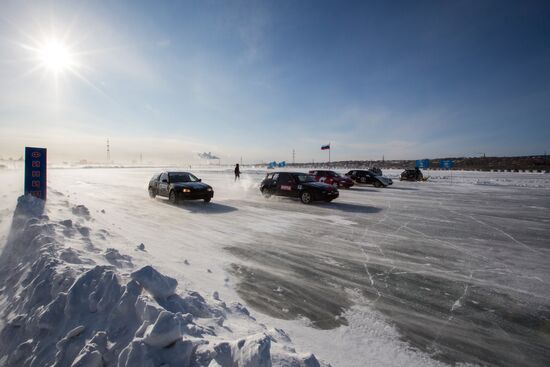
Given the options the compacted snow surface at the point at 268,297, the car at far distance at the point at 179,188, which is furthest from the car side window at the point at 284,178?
the compacted snow surface at the point at 268,297

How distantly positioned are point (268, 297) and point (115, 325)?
191 cm

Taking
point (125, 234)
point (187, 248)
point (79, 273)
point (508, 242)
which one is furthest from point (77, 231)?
point (508, 242)

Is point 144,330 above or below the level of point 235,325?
above

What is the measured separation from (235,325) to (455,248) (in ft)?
18.3

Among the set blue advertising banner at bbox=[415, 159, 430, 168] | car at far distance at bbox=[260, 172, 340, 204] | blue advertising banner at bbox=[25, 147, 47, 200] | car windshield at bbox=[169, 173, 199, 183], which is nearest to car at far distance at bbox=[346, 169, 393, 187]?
car at far distance at bbox=[260, 172, 340, 204]

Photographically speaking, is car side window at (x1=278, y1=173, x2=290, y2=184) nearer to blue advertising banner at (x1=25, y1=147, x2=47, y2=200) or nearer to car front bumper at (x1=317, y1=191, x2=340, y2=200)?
car front bumper at (x1=317, y1=191, x2=340, y2=200)

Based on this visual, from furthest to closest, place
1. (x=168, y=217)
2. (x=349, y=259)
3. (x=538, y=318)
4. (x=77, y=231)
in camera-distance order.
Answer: (x=168, y=217), (x=77, y=231), (x=349, y=259), (x=538, y=318)

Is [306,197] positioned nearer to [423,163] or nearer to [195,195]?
[195,195]

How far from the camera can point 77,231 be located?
19.1ft

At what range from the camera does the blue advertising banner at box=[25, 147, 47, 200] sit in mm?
9938

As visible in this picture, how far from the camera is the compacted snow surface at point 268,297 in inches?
96.6

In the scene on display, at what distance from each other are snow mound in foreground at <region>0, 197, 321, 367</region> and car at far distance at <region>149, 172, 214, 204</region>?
8182 millimetres

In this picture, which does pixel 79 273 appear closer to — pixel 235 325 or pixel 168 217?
pixel 235 325

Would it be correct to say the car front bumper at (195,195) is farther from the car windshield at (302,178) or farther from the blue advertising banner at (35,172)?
the blue advertising banner at (35,172)
